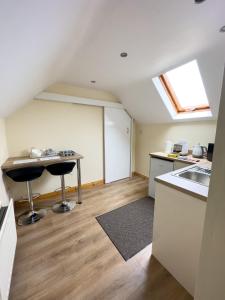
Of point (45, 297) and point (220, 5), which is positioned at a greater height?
point (220, 5)

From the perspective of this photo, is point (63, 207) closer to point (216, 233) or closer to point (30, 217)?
point (30, 217)

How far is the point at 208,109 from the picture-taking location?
2.32 metres

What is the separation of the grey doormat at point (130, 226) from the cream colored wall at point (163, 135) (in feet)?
4.56

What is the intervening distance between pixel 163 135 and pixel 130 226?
6.85 feet

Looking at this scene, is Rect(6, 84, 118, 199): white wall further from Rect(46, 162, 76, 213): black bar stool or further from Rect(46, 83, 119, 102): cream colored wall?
Rect(46, 162, 76, 213): black bar stool

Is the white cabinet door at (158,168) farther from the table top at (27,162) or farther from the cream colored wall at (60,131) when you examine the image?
the table top at (27,162)

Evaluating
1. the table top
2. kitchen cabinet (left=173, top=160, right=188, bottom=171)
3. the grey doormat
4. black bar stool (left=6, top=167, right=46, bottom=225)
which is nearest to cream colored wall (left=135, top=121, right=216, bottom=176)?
kitchen cabinet (left=173, top=160, right=188, bottom=171)

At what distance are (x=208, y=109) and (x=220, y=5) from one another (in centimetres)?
158

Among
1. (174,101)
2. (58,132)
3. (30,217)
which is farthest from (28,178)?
(174,101)

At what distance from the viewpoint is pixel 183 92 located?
2.54m

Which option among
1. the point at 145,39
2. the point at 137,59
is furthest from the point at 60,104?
the point at 145,39

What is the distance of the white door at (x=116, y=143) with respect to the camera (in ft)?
10.7

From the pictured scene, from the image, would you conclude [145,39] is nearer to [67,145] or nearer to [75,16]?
[75,16]

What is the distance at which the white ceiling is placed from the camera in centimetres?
70
